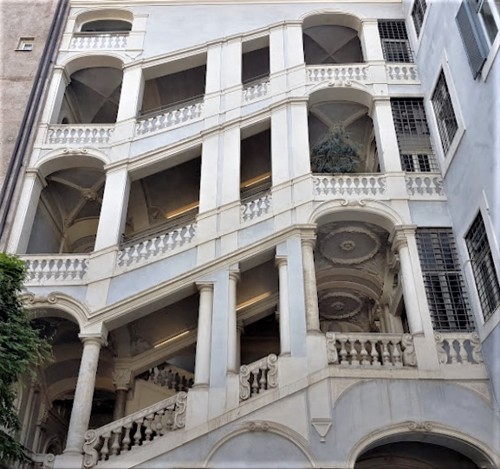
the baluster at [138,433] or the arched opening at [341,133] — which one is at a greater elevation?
the arched opening at [341,133]

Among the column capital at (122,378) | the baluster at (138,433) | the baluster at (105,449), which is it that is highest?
the column capital at (122,378)

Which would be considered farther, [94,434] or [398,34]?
[398,34]

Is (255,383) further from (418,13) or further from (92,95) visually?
(418,13)

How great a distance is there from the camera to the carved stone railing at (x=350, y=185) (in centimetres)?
1298

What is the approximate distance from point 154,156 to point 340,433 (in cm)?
794

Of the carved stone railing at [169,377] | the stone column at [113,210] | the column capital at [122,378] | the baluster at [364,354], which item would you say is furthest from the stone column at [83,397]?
the baluster at [364,354]

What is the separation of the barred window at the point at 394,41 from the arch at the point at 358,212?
5374 millimetres

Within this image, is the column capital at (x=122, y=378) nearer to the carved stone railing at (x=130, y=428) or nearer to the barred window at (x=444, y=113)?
the carved stone railing at (x=130, y=428)

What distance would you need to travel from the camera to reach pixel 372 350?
35.4 ft

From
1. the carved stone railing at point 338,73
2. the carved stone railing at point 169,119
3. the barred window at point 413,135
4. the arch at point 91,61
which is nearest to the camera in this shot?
the barred window at point 413,135

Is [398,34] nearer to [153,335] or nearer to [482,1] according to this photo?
[482,1]

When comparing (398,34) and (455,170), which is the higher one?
(398,34)

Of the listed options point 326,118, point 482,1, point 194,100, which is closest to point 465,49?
point 482,1

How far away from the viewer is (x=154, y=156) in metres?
14.0
